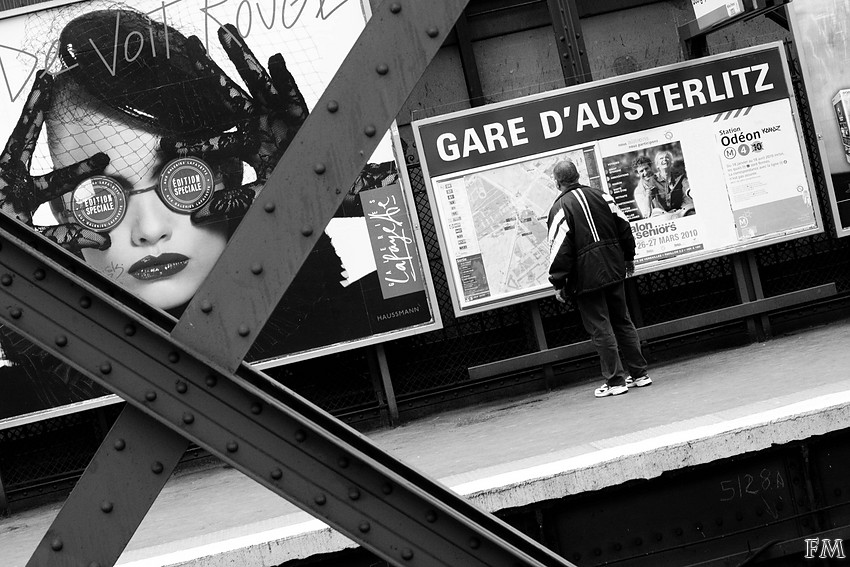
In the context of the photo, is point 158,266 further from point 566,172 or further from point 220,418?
point 220,418

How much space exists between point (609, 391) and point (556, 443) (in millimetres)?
1928

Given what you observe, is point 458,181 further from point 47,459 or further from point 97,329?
point 97,329

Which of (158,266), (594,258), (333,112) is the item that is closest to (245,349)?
(333,112)

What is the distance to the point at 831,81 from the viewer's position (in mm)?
9156

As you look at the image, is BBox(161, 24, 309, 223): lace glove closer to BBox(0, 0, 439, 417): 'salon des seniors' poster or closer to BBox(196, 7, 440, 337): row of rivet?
BBox(0, 0, 439, 417): 'salon des seniors' poster

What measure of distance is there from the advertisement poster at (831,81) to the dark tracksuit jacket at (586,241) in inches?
101

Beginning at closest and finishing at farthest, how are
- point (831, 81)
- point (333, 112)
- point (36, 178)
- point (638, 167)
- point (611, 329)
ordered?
point (333, 112)
point (611, 329)
point (36, 178)
point (638, 167)
point (831, 81)

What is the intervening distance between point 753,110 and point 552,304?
105 inches

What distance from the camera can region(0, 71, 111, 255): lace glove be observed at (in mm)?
8484

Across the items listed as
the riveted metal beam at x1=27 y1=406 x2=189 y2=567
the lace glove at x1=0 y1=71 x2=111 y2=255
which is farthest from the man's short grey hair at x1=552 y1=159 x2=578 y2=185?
the riveted metal beam at x1=27 y1=406 x2=189 y2=567

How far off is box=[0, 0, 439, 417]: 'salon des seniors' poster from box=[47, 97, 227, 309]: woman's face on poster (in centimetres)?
1

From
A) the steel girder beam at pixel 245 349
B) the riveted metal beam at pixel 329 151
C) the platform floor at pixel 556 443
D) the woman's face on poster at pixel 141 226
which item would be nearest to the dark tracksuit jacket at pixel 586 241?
the platform floor at pixel 556 443

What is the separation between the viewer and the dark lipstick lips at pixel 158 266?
8531 mm

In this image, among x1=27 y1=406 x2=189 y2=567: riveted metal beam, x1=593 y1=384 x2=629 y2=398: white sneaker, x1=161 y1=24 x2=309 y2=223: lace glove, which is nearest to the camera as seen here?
x1=27 y1=406 x2=189 y2=567: riveted metal beam
